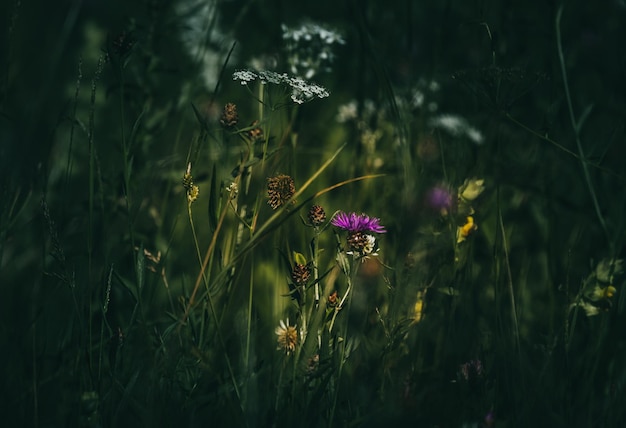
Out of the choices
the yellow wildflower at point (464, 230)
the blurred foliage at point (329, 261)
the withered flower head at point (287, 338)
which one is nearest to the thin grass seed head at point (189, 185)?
the blurred foliage at point (329, 261)

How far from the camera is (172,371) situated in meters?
1.16

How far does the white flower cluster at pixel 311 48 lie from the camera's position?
1.79 meters

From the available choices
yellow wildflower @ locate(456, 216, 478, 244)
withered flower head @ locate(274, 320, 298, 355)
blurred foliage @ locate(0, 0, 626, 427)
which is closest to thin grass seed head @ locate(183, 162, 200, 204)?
blurred foliage @ locate(0, 0, 626, 427)

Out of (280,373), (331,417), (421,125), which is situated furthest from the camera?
(421,125)

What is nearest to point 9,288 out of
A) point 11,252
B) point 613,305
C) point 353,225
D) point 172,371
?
point 11,252

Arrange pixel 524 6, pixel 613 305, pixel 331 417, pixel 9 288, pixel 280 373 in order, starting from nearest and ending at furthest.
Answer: pixel 331 417
pixel 280 373
pixel 613 305
pixel 9 288
pixel 524 6

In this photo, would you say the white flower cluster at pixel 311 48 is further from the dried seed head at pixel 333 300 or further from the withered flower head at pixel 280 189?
the dried seed head at pixel 333 300

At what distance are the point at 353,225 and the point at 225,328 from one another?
1.38 ft

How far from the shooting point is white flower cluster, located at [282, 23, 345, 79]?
5.89 feet

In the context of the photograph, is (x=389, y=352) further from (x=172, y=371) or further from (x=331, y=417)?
(x=172, y=371)

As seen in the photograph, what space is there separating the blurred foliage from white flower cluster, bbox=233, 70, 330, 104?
0.04 metres

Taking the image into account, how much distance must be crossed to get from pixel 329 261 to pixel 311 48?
1.58 feet

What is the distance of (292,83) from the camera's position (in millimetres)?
1238

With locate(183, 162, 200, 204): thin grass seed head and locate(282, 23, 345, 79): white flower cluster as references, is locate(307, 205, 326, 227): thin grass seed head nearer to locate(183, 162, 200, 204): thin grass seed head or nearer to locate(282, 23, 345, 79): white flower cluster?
locate(183, 162, 200, 204): thin grass seed head
